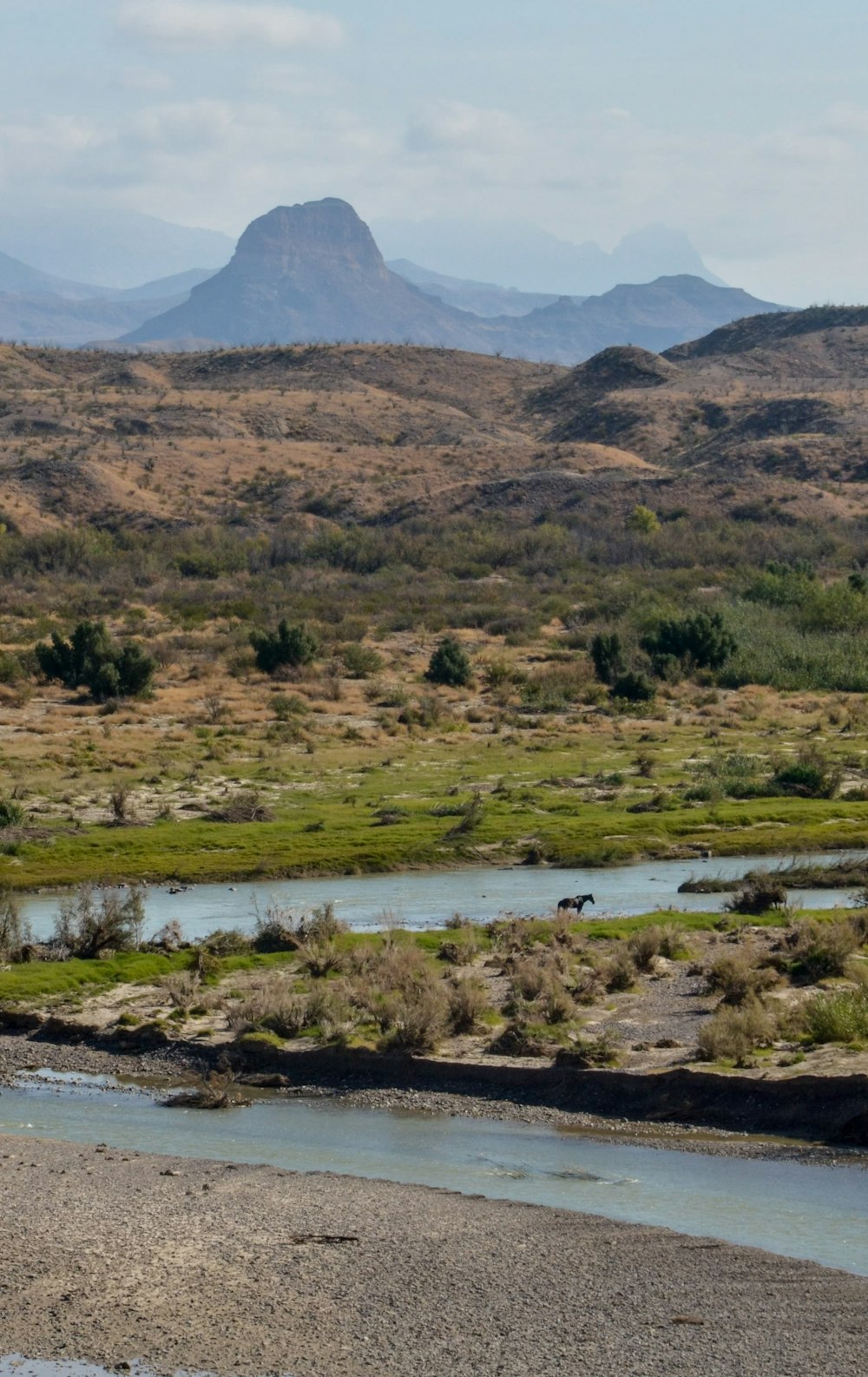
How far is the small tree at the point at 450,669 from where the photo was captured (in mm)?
52625

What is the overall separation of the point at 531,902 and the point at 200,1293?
1547 cm

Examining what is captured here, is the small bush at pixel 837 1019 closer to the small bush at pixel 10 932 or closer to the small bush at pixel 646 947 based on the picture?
the small bush at pixel 646 947

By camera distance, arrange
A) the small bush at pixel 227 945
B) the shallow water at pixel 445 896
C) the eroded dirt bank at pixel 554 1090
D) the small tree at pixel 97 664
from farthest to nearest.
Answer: the small tree at pixel 97 664, the shallow water at pixel 445 896, the small bush at pixel 227 945, the eroded dirt bank at pixel 554 1090

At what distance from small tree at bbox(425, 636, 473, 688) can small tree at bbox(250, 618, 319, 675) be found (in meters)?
3.95

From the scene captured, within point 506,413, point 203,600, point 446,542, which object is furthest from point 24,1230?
point 506,413

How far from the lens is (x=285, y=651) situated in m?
53.8

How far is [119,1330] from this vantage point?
1095 cm

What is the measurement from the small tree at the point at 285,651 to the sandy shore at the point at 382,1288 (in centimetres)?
4009

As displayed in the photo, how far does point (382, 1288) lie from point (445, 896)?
1587 centimetres

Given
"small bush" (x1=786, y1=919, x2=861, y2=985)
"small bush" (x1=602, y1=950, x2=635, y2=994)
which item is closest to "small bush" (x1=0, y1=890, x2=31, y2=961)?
"small bush" (x1=602, y1=950, x2=635, y2=994)

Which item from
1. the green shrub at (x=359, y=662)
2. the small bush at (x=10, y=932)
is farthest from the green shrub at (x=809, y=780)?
the green shrub at (x=359, y=662)

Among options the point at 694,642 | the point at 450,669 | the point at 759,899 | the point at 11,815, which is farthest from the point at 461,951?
the point at 694,642

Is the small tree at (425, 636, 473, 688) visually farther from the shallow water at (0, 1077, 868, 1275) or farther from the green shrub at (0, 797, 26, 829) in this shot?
the shallow water at (0, 1077, 868, 1275)

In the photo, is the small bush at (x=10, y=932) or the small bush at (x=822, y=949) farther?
the small bush at (x=10, y=932)
